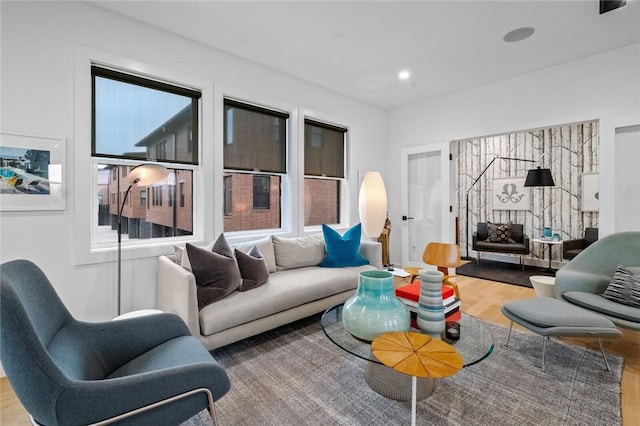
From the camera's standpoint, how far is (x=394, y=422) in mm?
1630

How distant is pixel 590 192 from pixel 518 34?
3529 mm

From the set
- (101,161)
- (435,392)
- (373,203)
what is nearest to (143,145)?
(101,161)

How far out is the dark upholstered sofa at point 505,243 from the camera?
5.28 m

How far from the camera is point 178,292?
225 cm

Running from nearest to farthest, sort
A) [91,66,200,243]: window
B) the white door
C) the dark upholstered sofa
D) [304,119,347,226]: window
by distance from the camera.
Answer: [91,66,200,243]: window, [304,119,347,226]: window, the white door, the dark upholstered sofa

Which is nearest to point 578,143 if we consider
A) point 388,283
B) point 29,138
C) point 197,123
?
point 388,283

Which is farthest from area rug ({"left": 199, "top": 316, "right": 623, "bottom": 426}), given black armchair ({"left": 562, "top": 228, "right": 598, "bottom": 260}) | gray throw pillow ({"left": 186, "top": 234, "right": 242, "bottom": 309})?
black armchair ({"left": 562, "top": 228, "right": 598, "bottom": 260})

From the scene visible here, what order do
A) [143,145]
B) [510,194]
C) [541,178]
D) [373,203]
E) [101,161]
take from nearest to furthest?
[101,161], [143,145], [373,203], [541,178], [510,194]

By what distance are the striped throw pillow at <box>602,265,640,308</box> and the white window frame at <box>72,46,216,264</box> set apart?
3.64m

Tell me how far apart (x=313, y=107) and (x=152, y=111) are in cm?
206

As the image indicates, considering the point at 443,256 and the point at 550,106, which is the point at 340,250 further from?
the point at 550,106

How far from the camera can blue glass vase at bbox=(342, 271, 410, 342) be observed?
1681 mm

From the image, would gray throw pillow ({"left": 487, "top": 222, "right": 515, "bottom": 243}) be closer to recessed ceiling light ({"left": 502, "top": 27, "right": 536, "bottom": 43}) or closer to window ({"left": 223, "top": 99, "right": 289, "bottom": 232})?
recessed ceiling light ({"left": 502, "top": 27, "right": 536, "bottom": 43})

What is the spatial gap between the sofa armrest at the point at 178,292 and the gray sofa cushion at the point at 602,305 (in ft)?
9.88
